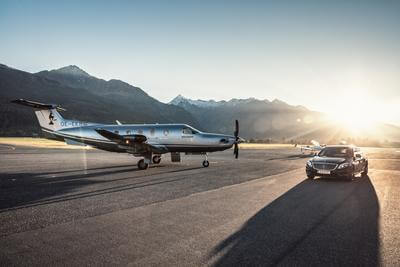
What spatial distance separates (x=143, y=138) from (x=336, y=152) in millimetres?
11924

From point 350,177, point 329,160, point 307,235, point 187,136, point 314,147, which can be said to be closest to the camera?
point 307,235

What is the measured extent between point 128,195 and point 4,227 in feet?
14.4

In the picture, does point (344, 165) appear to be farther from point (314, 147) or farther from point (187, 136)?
point (314, 147)

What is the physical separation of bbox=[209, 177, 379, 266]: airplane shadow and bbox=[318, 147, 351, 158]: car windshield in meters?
6.09

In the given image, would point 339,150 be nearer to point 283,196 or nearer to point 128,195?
point 283,196

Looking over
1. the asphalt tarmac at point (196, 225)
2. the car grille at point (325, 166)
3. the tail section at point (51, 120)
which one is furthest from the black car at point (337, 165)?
A: the tail section at point (51, 120)

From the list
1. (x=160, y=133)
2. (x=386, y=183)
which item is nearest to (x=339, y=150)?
(x=386, y=183)

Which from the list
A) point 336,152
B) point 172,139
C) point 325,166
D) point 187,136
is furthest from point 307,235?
point 172,139

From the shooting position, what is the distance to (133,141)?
20047mm

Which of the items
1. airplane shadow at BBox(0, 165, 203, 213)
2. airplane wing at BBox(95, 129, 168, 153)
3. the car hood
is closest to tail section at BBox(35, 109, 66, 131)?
airplane wing at BBox(95, 129, 168, 153)

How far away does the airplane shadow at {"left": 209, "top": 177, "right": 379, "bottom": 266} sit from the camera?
522 cm

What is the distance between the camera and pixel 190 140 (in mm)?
21922

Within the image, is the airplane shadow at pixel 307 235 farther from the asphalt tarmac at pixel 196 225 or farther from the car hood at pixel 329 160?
the car hood at pixel 329 160

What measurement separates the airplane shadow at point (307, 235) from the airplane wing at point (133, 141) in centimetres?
1174
